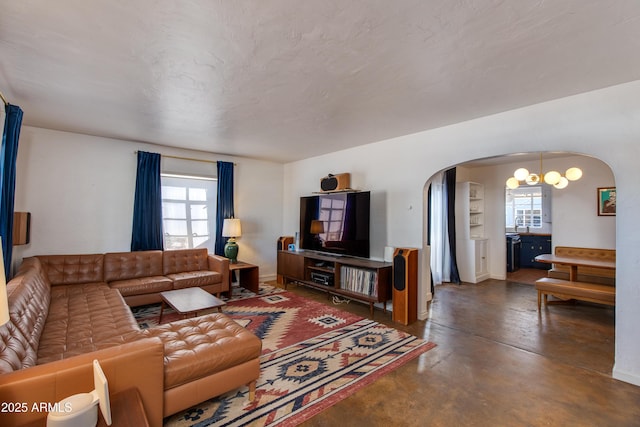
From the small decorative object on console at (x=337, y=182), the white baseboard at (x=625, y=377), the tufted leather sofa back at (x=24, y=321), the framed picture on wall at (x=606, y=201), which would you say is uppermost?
the small decorative object on console at (x=337, y=182)

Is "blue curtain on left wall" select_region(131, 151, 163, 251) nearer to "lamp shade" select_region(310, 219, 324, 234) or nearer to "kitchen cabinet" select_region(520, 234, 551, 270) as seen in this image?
"lamp shade" select_region(310, 219, 324, 234)

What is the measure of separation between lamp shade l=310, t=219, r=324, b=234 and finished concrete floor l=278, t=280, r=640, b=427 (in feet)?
5.60

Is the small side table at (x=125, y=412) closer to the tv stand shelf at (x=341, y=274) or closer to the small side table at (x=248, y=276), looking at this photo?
the tv stand shelf at (x=341, y=274)

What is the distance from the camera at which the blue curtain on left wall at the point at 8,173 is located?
9.13 feet

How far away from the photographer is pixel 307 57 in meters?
1.96

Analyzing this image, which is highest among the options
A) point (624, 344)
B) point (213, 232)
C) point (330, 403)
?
point (213, 232)

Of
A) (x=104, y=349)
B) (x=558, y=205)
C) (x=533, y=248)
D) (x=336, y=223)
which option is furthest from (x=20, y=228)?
(x=533, y=248)

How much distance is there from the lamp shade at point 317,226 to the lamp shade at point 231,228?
133cm

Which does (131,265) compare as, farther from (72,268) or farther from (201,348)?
(201,348)

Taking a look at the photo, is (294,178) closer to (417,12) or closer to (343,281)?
(343,281)

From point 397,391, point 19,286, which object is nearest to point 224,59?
point 19,286

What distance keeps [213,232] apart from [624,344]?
5.37 m

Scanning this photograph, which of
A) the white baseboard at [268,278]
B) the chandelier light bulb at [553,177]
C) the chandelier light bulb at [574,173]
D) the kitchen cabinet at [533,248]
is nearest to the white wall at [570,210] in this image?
the chandelier light bulb at [574,173]

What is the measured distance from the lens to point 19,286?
2.25m
